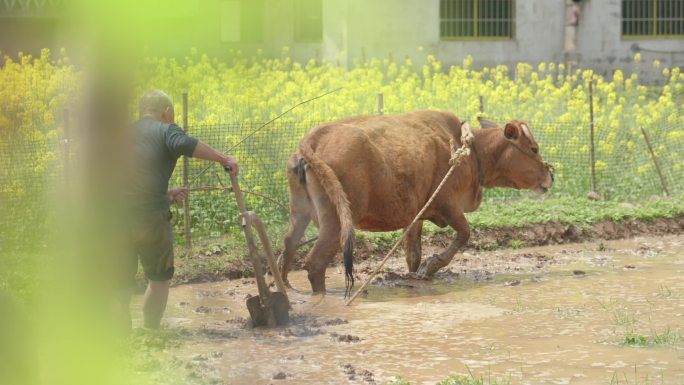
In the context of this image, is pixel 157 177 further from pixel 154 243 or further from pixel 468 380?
pixel 468 380

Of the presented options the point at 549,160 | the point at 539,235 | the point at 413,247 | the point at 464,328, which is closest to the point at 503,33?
the point at 549,160

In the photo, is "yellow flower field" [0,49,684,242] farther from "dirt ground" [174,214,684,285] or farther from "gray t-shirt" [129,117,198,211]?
"gray t-shirt" [129,117,198,211]

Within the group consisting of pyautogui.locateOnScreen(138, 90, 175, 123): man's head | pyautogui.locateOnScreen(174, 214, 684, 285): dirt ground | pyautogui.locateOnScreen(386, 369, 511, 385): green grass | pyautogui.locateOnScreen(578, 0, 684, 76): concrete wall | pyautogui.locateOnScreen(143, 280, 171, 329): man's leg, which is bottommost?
pyautogui.locateOnScreen(174, 214, 684, 285): dirt ground

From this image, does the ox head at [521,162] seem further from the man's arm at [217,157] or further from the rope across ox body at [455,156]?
the man's arm at [217,157]

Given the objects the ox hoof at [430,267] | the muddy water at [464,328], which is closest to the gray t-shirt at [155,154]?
the muddy water at [464,328]

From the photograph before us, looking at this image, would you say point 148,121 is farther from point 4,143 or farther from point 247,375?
point 4,143

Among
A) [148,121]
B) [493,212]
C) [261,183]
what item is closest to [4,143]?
[148,121]

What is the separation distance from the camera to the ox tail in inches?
314

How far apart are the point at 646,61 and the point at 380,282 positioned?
16716 millimetres

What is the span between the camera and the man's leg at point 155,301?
6805mm

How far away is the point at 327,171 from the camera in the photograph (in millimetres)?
8453

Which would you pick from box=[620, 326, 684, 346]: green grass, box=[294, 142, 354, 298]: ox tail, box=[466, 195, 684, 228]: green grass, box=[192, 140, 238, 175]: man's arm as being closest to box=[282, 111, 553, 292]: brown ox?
box=[294, 142, 354, 298]: ox tail

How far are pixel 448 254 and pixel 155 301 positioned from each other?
11.8 ft

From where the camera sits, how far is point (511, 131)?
10.4m
